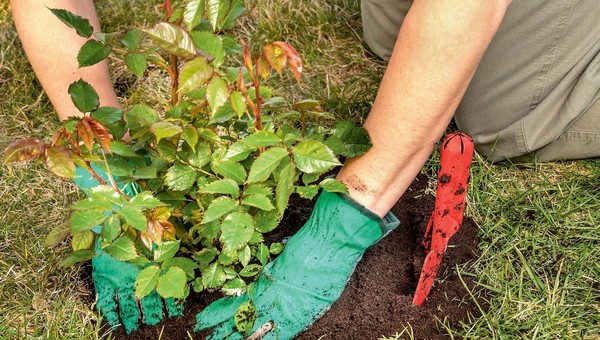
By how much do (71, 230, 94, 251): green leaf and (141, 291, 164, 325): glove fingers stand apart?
30 cm

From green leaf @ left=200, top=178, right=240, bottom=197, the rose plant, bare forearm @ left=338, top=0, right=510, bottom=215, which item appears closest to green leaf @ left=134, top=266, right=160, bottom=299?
the rose plant

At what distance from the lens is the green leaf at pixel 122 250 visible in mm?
1450

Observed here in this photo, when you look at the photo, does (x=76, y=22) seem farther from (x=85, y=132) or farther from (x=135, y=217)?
(x=135, y=217)

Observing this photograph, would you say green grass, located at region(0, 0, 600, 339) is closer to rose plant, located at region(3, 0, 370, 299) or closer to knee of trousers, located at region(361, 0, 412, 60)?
knee of trousers, located at region(361, 0, 412, 60)

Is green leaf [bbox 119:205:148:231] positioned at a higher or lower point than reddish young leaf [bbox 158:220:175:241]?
higher

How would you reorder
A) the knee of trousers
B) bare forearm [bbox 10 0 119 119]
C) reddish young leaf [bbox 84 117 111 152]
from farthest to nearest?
the knee of trousers
bare forearm [bbox 10 0 119 119]
reddish young leaf [bbox 84 117 111 152]

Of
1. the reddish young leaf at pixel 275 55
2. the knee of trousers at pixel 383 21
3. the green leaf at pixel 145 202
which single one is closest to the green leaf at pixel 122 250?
the green leaf at pixel 145 202

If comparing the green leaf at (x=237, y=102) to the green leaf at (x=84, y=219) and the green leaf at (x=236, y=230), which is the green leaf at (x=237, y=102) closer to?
the green leaf at (x=236, y=230)

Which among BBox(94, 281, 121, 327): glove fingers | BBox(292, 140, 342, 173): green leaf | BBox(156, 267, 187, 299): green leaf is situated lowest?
BBox(94, 281, 121, 327): glove fingers

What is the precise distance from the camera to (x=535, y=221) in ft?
6.68

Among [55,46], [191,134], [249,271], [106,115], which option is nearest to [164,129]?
[191,134]

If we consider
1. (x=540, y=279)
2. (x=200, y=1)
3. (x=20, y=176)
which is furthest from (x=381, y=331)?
(x=20, y=176)

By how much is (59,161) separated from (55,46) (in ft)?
2.31

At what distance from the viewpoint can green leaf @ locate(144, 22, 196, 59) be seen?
1131mm
